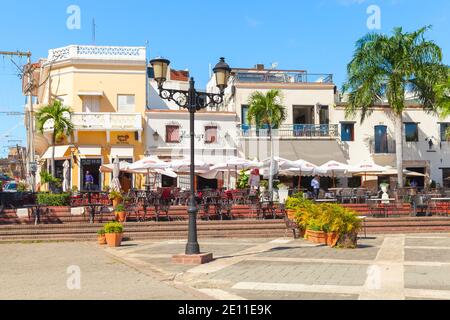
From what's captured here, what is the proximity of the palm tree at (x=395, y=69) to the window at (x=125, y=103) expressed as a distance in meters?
13.9

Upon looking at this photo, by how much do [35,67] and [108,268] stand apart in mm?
32069

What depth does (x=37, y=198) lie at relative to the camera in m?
22.0

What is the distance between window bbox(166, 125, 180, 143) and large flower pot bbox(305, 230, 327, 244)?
19.5 m

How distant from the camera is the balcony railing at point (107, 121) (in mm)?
32875

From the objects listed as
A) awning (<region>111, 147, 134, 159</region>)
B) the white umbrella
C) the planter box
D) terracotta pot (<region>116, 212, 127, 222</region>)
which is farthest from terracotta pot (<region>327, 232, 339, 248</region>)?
awning (<region>111, 147, 134, 159</region>)

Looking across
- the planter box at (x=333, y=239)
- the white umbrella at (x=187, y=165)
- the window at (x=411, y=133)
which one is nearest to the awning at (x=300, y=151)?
the window at (x=411, y=133)

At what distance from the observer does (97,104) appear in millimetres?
34562

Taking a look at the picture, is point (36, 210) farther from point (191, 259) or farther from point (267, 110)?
point (267, 110)

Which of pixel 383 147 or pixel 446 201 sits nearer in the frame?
pixel 446 201

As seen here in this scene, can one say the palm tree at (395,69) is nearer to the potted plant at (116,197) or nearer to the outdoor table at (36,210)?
the potted plant at (116,197)

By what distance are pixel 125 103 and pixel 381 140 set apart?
16995 millimetres

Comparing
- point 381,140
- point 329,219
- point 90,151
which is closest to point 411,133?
point 381,140

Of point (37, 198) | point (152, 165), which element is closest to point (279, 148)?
point (152, 165)

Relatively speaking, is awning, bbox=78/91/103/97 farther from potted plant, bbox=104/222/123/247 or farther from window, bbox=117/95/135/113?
potted plant, bbox=104/222/123/247
